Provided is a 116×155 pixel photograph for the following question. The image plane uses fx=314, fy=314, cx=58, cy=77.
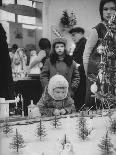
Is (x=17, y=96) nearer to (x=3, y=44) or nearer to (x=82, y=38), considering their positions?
(x=3, y=44)

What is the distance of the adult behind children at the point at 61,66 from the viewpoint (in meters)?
2.36

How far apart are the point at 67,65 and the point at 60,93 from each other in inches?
9.0

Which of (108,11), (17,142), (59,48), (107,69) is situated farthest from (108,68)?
(17,142)

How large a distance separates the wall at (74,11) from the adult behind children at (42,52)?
2.1 inches

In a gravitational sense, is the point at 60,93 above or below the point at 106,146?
above

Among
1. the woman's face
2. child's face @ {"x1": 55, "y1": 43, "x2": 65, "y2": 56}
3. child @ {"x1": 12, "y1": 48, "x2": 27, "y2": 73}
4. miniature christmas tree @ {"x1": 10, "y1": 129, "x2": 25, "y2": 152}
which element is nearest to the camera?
miniature christmas tree @ {"x1": 10, "y1": 129, "x2": 25, "y2": 152}

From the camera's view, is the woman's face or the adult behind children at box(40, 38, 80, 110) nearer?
the adult behind children at box(40, 38, 80, 110)

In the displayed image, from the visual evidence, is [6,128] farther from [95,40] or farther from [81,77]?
[95,40]

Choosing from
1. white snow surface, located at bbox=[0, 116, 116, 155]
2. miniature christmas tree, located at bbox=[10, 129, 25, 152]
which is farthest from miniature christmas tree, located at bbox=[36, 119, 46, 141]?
miniature christmas tree, located at bbox=[10, 129, 25, 152]

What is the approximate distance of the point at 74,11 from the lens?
2.40 metres

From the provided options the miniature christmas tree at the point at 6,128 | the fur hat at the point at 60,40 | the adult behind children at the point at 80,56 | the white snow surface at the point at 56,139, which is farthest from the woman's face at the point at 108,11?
the miniature christmas tree at the point at 6,128

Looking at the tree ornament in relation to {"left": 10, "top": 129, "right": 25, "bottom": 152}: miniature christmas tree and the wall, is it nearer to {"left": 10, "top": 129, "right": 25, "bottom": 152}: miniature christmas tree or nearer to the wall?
the wall

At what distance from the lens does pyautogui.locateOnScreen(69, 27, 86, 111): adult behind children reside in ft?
7.97

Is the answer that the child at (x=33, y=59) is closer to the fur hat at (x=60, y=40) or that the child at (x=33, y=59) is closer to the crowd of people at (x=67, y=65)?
the crowd of people at (x=67, y=65)
